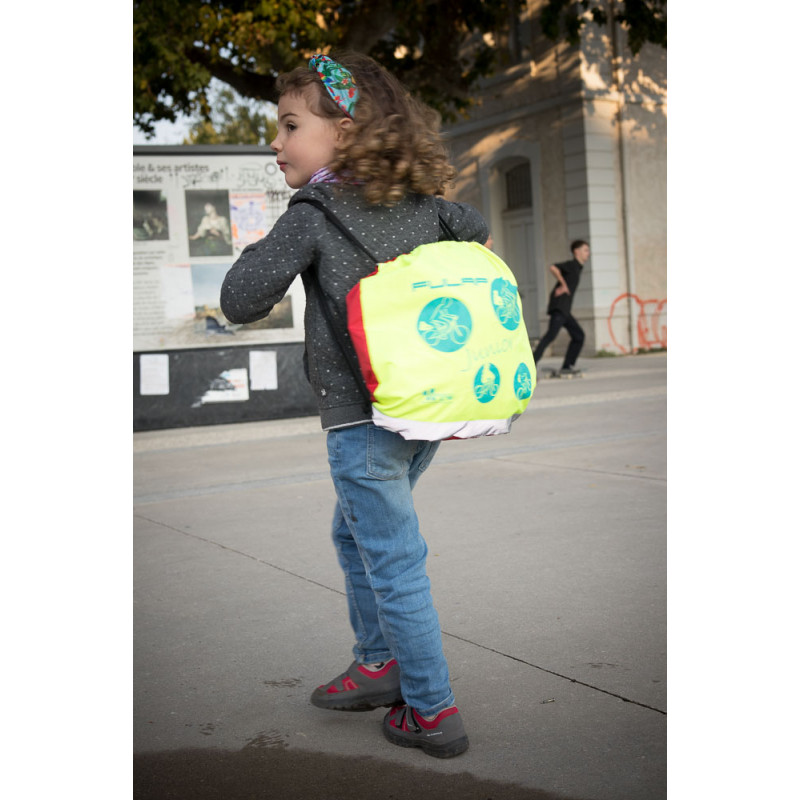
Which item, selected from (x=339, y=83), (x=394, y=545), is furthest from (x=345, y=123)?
(x=394, y=545)

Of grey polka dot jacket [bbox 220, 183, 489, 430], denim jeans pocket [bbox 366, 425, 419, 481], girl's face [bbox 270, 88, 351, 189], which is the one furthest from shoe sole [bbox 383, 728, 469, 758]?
girl's face [bbox 270, 88, 351, 189]

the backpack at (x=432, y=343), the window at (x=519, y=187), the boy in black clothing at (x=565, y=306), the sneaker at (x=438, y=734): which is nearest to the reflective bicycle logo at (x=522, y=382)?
the backpack at (x=432, y=343)

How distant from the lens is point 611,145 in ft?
58.6

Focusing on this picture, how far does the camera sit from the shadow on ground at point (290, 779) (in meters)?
2.25

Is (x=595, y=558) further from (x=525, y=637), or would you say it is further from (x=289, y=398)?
(x=289, y=398)

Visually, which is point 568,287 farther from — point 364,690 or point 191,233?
point 364,690

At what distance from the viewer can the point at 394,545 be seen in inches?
93.7

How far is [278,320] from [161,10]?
16.4 feet

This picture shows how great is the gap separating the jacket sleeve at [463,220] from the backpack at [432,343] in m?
0.23

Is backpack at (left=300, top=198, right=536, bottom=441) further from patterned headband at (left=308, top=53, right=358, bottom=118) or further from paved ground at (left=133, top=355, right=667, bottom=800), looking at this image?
paved ground at (left=133, top=355, right=667, bottom=800)

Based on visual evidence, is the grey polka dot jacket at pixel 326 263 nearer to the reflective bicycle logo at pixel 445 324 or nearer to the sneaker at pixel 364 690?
the reflective bicycle logo at pixel 445 324

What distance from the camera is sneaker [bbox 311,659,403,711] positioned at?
2693 mm
